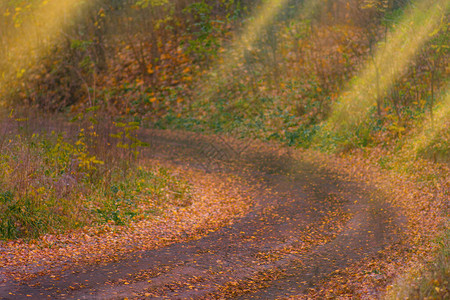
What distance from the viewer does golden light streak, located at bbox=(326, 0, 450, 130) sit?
693 inches

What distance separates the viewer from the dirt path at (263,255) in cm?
682

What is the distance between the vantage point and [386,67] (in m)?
21.1

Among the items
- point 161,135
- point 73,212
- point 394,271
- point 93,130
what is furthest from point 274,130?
point 394,271

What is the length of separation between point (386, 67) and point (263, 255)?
15570 millimetres

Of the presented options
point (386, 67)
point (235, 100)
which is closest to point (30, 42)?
point (235, 100)

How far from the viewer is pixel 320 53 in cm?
2542

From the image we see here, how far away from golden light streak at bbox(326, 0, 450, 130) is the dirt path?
236 inches

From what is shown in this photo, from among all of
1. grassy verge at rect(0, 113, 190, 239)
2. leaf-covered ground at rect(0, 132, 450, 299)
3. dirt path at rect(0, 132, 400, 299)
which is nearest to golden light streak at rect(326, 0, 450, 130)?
leaf-covered ground at rect(0, 132, 450, 299)

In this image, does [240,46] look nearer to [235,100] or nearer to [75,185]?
[235,100]

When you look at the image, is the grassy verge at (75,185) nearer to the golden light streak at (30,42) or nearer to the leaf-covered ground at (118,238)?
the leaf-covered ground at (118,238)

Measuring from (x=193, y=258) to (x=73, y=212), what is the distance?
3208 mm

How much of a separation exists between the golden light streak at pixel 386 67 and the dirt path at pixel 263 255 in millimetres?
5988

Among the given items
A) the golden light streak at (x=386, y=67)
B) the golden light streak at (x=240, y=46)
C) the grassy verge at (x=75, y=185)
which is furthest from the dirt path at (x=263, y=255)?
the golden light streak at (x=240, y=46)

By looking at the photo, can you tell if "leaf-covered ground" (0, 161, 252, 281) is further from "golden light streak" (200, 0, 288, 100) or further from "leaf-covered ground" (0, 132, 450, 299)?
"golden light streak" (200, 0, 288, 100)
